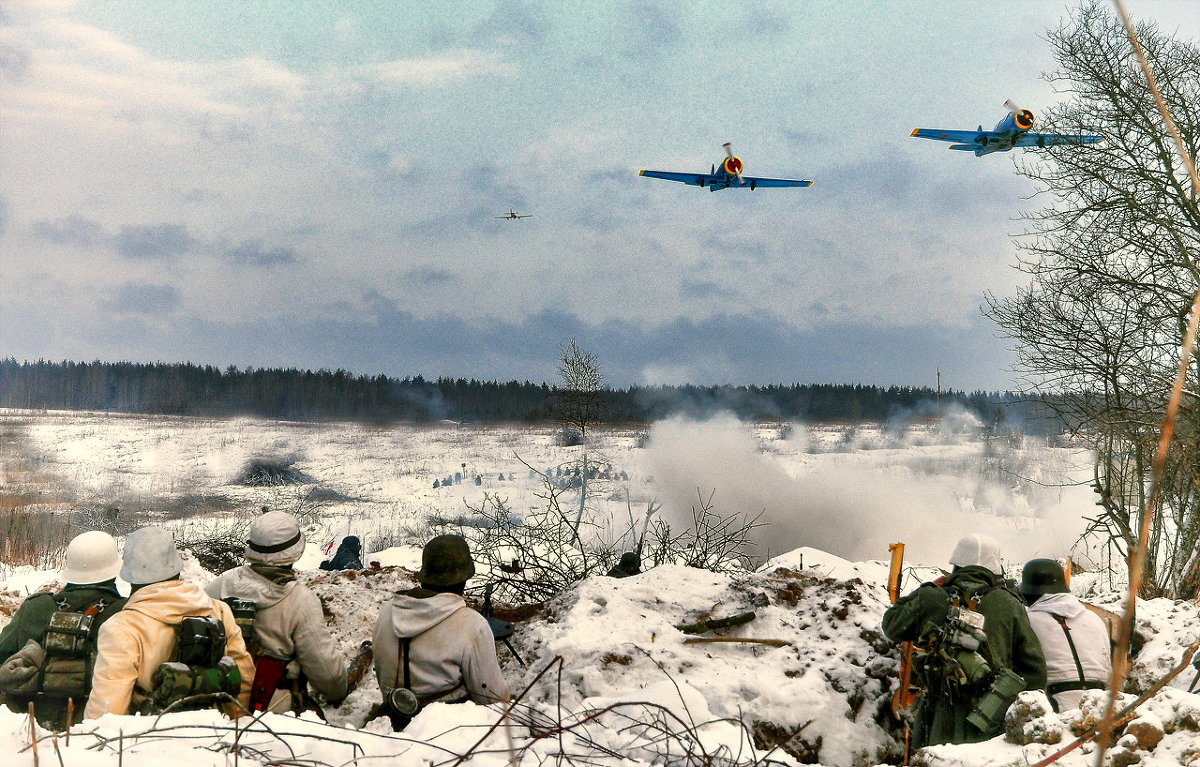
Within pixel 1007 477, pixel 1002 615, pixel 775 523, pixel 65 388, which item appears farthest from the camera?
pixel 65 388

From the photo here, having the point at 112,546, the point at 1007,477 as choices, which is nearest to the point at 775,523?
the point at 1007,477

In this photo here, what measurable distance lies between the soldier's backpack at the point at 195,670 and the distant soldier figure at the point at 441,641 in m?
0.86

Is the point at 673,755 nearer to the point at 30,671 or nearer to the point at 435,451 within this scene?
the point at 30,671

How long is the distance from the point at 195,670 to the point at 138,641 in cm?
32

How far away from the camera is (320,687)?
16.8 feet

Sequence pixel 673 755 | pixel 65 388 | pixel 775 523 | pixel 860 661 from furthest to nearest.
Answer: pixel 65 388 < pixel 775 523 < pixel 860 661 < pixel 673 755

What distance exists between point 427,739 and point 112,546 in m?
2.73

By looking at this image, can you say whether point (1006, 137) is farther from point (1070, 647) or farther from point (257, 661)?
point (257, 661)

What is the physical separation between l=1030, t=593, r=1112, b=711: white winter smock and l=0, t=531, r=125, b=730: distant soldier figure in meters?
5.57

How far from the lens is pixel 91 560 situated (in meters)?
4.64

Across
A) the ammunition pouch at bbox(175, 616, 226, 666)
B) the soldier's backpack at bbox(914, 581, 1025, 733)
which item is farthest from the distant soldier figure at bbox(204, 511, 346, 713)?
the soldier's backpack at bbox(914, 581, 1025, 733)

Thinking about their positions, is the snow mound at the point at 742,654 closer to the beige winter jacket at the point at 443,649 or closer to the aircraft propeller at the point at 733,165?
the beige winter jacket at the point at 443,649

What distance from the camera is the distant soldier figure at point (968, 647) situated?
4.91 metres

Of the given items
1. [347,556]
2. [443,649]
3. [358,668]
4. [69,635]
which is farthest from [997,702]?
[347,556]
